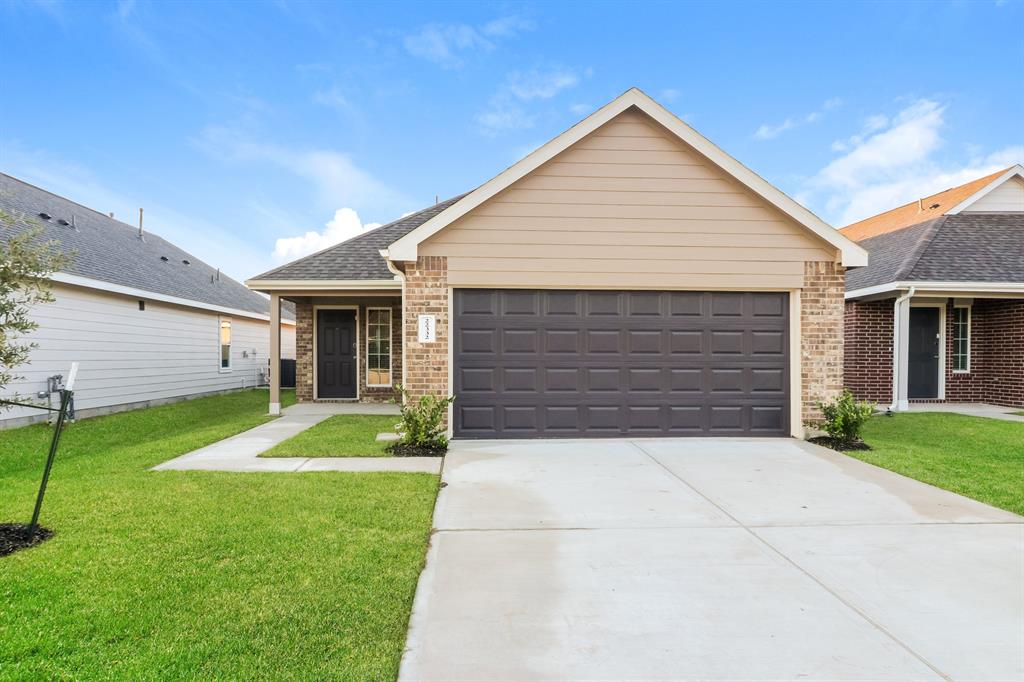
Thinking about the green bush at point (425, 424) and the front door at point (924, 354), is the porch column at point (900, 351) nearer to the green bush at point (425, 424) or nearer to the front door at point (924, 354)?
the front door at point (924, 354)

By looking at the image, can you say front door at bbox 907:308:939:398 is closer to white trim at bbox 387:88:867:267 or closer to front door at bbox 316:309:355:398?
white trim at bbox 387:88:867:267

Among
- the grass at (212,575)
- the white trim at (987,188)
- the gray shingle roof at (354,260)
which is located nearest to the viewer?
the grass at (212,575)

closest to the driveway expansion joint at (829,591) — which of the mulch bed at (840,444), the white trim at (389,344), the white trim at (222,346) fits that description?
the mulch bed at (840,444)

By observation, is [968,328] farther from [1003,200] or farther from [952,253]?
[1003,200]

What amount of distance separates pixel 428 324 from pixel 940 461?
7.05 m

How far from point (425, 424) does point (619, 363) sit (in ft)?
10.2

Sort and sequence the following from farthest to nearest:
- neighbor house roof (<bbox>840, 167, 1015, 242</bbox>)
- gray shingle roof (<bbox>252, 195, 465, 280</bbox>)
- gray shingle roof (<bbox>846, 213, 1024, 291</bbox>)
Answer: neighbor house roof (<bbox>840, 167, 1015, 242</bbox>)
gray shingle roof (<bbox>846, 213, 1024, 291</bbox>)
gray shingle roof (<bbox>252, 195, 465, 280</bbox>)

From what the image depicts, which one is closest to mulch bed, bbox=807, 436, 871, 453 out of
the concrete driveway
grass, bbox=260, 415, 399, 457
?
the concrete driveway

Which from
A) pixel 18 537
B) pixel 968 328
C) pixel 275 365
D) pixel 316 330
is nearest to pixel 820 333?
pixel 968 328

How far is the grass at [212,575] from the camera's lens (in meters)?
2.42

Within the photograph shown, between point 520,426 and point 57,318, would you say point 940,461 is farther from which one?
point 57,318

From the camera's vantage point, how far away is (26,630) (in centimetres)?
267

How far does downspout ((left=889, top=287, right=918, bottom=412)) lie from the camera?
35.4ft

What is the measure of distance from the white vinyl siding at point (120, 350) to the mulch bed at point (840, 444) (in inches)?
453
